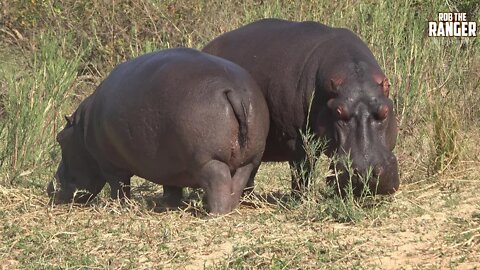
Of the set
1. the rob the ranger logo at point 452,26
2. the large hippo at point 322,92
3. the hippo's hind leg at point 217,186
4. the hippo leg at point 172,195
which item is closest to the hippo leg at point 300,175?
the large hippo at point 322,92

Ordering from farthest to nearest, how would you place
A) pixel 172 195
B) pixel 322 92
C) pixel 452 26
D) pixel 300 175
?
pixel 452 26 → pixel 172 195 → pixel 300 175 → pixel 322 92

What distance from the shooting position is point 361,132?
566 centimetres

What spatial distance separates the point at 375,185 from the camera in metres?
5.59

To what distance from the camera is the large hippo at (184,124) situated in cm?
571

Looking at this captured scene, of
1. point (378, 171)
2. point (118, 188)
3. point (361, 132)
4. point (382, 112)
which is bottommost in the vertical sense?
point (118, 188)

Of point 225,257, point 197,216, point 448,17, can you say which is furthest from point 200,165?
point 448,17

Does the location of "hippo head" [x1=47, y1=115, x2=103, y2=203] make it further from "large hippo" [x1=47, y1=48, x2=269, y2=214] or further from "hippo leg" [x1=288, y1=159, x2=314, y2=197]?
"hippo leg" [x1=288, y1=159, x2=314, y2=197]

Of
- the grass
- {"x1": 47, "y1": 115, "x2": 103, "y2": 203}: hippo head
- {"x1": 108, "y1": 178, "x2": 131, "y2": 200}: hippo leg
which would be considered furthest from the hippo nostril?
{"x1": 47, "y1": 115, "x2": 103, "y2": 203}: hippo head

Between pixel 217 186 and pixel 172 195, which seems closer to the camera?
pixel 217 186

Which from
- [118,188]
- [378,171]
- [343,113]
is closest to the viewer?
[378,171]

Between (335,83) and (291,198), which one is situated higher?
(335,83)

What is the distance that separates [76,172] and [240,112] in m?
1.63

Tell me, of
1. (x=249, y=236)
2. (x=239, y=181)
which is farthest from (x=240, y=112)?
(x=249, y=236)

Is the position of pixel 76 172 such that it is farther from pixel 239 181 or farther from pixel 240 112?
pixel 240 112
